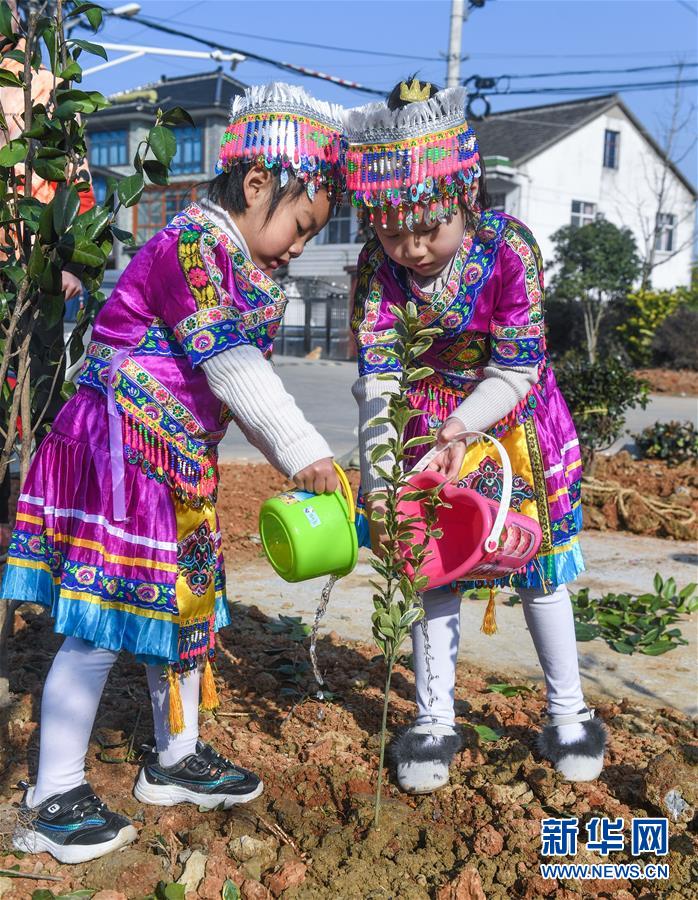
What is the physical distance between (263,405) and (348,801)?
1047mm

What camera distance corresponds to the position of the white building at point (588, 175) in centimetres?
2777

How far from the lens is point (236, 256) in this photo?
6.57 feet

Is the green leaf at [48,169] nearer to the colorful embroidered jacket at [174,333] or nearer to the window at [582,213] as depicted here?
the colorful embroidered jacket at [174,333]

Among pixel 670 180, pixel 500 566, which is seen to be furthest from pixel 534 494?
pixel 670 180

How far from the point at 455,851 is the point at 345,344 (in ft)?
77.5

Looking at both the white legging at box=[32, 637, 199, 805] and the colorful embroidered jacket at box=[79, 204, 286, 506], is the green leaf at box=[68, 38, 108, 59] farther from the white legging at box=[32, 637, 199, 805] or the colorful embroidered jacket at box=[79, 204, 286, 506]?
the white legging at box=[32, 637, 199, 805]

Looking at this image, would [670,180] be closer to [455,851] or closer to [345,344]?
[345,344]

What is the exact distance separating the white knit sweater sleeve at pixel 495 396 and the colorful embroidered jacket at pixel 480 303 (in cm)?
3

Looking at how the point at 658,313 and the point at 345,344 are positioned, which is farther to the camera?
the point at 345,344

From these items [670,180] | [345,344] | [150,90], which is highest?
[150,90]

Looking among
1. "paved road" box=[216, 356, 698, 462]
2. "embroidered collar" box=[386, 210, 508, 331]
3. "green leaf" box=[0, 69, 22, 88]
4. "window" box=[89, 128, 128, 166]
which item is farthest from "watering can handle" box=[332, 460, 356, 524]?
"window" box=[89, 128, 128, 166]

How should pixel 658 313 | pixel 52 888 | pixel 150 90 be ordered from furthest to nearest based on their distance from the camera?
pixel 150 90 → pixel 658 313 → pixel 52 888

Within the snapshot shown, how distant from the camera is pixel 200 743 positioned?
2373 millimetres

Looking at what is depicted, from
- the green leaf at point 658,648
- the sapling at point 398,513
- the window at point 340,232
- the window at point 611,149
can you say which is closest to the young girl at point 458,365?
the sapling at point 398,513
